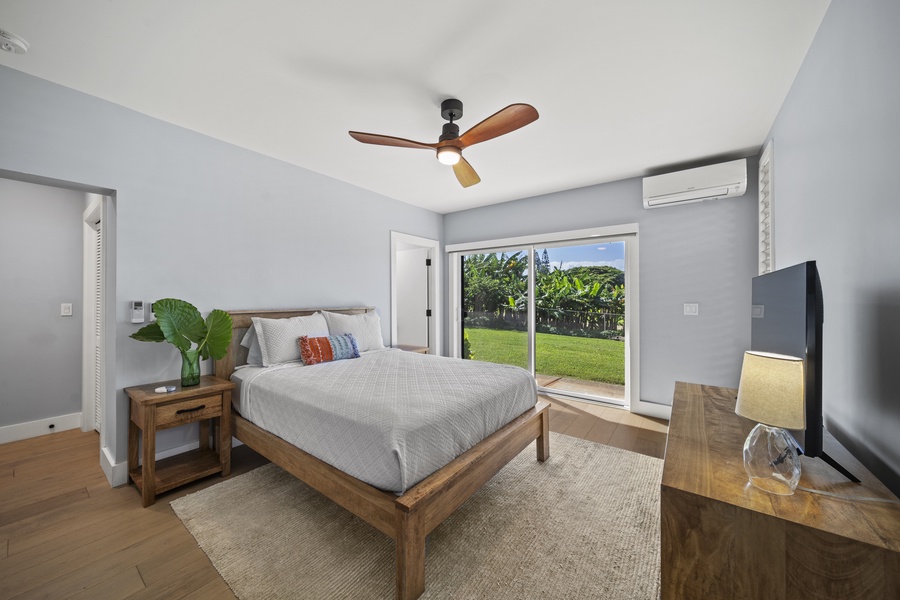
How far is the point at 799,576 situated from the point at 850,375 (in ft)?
3.05

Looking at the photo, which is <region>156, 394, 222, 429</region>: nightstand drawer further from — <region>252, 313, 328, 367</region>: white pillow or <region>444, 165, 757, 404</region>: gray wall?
<region>444, 165, 757, 404</region>: gray wall

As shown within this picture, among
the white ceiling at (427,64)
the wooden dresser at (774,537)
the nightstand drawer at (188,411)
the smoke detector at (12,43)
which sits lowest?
the nightstand drawer at (188,411)

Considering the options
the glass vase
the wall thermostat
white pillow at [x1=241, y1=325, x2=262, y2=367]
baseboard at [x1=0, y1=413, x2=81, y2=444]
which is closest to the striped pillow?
white pillow at [x1=241, y1=325, x2=262, y2=367]

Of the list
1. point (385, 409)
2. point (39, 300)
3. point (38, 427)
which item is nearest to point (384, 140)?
point (385, 409)

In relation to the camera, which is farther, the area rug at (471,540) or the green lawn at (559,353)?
the green lawn at (559,353)

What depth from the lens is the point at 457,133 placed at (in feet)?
7.49

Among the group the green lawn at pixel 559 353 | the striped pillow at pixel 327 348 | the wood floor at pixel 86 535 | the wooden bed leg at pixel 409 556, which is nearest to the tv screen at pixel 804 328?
the wooden bed leg at pixel 409 556

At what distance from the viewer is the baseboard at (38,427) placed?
287cm

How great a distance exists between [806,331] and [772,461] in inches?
17.0

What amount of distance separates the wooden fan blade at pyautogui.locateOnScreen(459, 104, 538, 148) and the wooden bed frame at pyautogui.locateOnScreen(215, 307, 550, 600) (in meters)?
1.86

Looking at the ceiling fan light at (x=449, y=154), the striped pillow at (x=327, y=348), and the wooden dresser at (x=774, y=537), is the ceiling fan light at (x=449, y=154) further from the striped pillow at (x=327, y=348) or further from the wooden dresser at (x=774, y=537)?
the wooden dresser at (x=774, y=537)

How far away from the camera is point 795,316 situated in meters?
1.23

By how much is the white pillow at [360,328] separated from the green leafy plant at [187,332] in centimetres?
101

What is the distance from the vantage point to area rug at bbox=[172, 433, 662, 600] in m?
1.55
